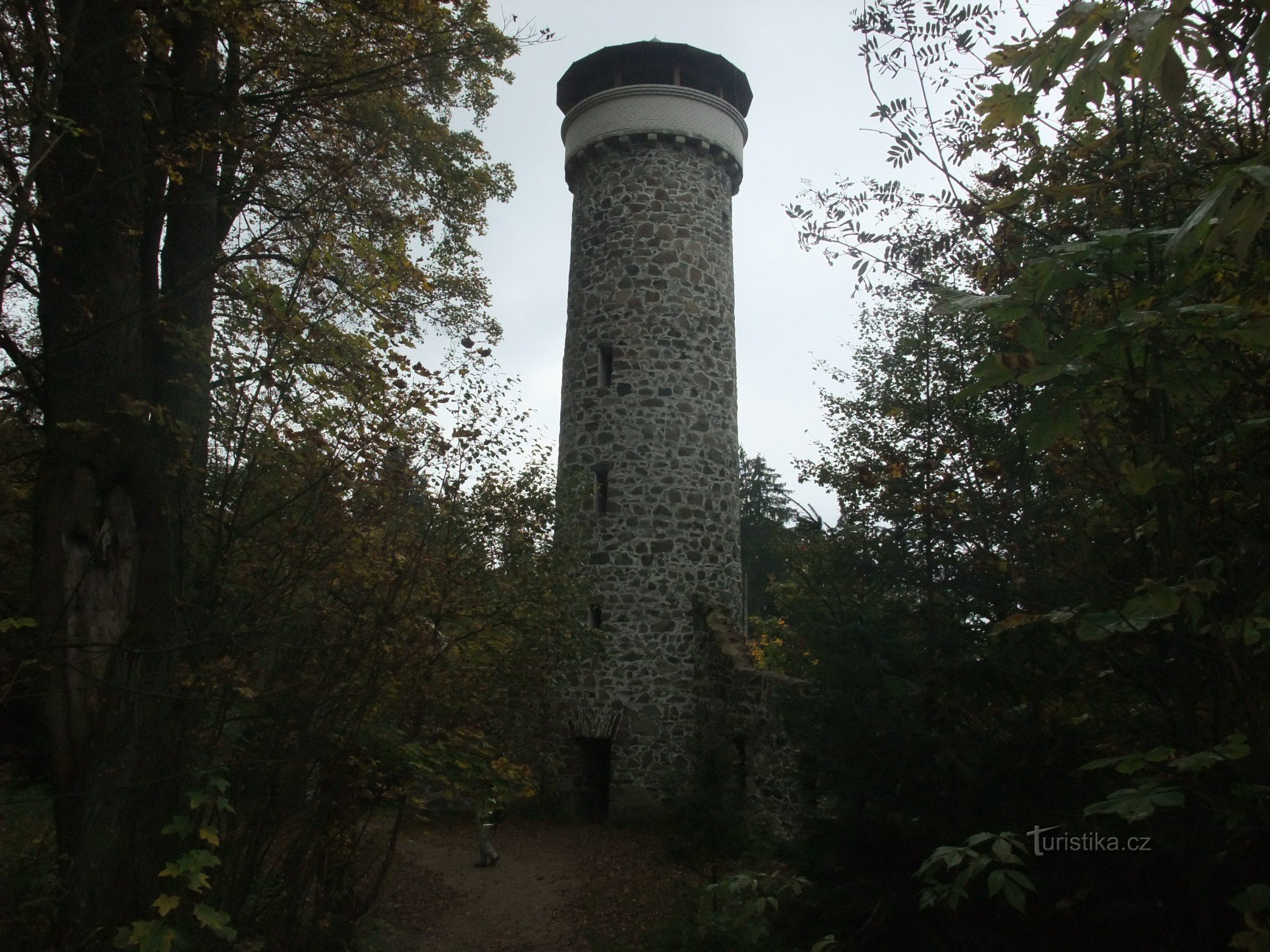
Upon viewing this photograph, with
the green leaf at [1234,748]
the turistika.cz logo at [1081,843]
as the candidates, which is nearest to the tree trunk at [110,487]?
the turistika.cz logo at [1081,843]

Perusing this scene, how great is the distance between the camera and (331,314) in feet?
18.8

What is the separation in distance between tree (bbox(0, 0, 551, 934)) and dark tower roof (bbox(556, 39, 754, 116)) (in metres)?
8.08

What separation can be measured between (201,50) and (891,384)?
10.2 meters

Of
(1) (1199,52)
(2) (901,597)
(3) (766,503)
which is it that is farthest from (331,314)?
(3) (766,503)

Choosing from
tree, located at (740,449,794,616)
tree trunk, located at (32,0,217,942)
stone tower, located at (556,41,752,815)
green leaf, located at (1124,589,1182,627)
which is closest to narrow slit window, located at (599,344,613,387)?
stone tower, located at (556,41,752,815)

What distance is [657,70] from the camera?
1417 centimetres

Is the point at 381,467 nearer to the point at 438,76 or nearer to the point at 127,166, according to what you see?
the point at 127,166

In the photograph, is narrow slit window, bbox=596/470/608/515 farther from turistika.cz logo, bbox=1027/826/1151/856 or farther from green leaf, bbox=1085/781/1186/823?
green leaf, bbox=1085/781/1186/823

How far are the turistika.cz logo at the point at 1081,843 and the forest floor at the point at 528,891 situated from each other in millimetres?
4602

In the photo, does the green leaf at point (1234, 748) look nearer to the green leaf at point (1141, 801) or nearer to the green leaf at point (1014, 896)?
the green leaf at point (1141, 801)

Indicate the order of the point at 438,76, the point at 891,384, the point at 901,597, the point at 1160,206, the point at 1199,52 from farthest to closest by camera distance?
the point at 891,384
the point at 438,76
the point at 901,597
the point at 1160,206
the point at 1199,52

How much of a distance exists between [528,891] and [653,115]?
10.9m

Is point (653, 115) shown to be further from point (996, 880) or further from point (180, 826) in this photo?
point (996, 880)

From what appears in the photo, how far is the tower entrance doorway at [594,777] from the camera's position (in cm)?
1258
